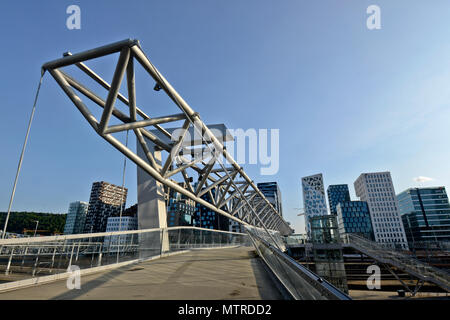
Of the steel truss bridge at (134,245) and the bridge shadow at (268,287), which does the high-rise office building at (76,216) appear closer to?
the steel truss bridge at (134,245)

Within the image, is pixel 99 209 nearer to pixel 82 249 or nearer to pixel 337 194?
pixel 82 249

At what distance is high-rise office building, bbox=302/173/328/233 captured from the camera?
5757 inches

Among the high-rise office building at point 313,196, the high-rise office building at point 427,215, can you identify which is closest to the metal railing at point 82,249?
the high-rise office building at point 427,215

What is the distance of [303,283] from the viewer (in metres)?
2.68

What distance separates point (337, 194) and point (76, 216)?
229785mm

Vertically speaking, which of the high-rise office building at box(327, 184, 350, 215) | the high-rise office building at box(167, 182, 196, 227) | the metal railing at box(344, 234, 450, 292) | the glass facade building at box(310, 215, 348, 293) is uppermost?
the high-rise office building at box(327, 184, 350, 215)

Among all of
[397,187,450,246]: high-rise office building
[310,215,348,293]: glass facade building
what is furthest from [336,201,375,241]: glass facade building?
[310,215,348,293]: glass facade building

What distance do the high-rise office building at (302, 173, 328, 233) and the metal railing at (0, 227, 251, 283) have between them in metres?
149

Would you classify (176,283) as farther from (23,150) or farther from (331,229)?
(331,229)

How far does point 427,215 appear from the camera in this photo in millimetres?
103312

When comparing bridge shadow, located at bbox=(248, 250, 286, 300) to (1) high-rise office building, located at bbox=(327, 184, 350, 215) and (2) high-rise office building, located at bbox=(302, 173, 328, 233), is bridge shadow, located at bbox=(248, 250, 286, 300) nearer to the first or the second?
(2) high-rise office building, located at bbox=(302, 173, 328, 233)

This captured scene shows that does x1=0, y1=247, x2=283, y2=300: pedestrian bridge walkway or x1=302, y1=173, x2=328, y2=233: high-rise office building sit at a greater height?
x1=302, y1=173, x2=328, y2=233: high-rise office building
